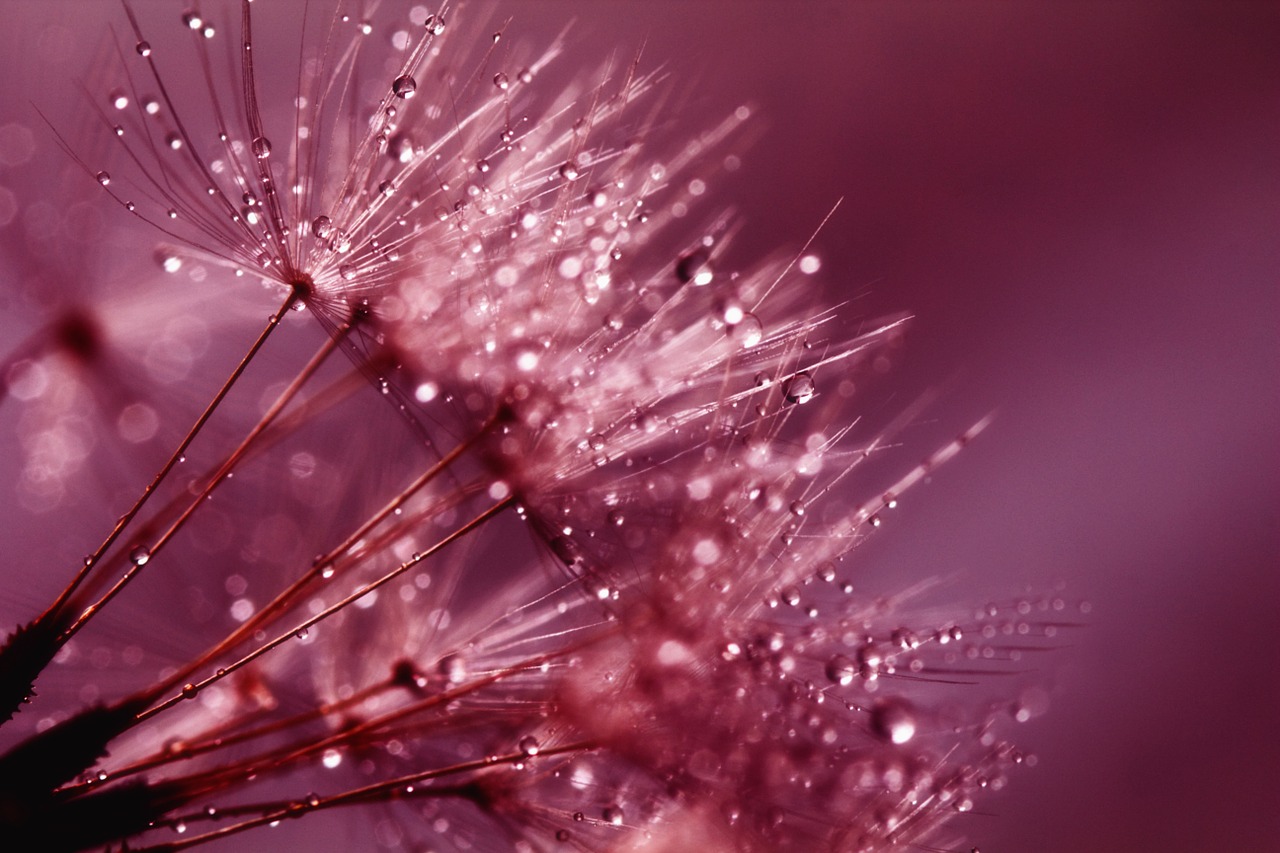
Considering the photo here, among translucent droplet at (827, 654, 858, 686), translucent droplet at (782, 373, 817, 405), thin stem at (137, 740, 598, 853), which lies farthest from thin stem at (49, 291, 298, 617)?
translucent droplet at (827, 654, 858, 686)

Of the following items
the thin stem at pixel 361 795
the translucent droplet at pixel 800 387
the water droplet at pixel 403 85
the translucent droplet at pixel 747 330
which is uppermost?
the water droplet at pixel 403 85

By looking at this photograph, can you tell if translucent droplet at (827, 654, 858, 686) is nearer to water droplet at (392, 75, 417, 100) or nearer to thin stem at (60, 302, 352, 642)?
thin stem at (60, 302, 352, 642)

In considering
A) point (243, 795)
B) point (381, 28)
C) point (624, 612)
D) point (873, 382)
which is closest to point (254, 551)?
point (243, 795)

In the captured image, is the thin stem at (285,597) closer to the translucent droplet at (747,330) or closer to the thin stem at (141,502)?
the thin stem at (141,502)

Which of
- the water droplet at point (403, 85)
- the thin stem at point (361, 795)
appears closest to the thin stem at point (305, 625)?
the thin stem at point (361, 795)

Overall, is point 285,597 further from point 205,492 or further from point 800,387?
point 800,387

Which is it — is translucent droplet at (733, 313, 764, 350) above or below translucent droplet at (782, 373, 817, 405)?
above
